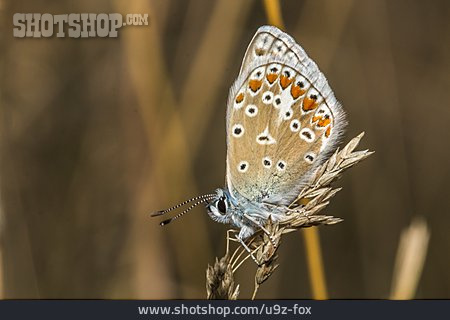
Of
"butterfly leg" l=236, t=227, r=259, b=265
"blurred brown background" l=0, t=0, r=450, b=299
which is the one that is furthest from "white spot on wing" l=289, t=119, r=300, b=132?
"blurred brown background" l=0, t=0, r=450, b=299

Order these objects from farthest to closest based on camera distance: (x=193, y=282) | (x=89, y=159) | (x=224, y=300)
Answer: (x=89, y=159) < (x=193, y=282) < (x=224, y=300)

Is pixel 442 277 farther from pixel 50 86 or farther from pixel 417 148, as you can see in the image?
pixel 50 86

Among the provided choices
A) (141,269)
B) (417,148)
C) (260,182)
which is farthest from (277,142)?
(417,148)

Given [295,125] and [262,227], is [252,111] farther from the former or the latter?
[262,227]

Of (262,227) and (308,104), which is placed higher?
(308,104)

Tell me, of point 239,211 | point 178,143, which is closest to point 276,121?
point 239,211

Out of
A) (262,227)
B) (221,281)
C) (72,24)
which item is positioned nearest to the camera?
(221,281)

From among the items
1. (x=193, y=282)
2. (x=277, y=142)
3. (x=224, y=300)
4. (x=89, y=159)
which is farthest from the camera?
(x=89, y=159)
